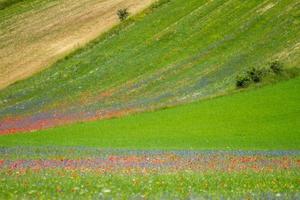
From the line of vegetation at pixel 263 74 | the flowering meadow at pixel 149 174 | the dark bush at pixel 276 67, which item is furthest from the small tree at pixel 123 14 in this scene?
the flowering meadow at pixel 149 174

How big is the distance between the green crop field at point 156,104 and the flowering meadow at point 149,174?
0.22ft

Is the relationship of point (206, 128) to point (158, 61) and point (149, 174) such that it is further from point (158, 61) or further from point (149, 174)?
point (158, 61)

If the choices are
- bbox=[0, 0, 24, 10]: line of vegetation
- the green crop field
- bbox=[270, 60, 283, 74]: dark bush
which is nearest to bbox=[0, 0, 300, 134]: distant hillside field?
the green crop field

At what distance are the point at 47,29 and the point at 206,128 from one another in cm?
7313

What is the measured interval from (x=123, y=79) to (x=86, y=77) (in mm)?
6369

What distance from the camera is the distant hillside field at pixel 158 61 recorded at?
66.9 m

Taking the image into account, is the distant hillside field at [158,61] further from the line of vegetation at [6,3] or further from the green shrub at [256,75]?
the line of vegetation at [6,3]

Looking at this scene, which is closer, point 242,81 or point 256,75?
point 242,81

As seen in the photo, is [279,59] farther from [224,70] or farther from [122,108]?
[122,108]

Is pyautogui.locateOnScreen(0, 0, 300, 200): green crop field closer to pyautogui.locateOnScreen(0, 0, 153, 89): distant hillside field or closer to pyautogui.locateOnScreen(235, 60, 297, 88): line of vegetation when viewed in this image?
pyautogui.locateOnScreen(235, 60, 297, 88): line of vegetation

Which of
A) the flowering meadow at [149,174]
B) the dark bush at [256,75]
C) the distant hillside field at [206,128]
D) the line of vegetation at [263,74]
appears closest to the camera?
the flowering meadow at [149,174]

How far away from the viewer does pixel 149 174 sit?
23.7 m

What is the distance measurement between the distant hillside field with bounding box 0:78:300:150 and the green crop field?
12 centimetres

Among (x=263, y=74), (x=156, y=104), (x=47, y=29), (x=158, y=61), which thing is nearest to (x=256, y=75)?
(x=263, y=74)
